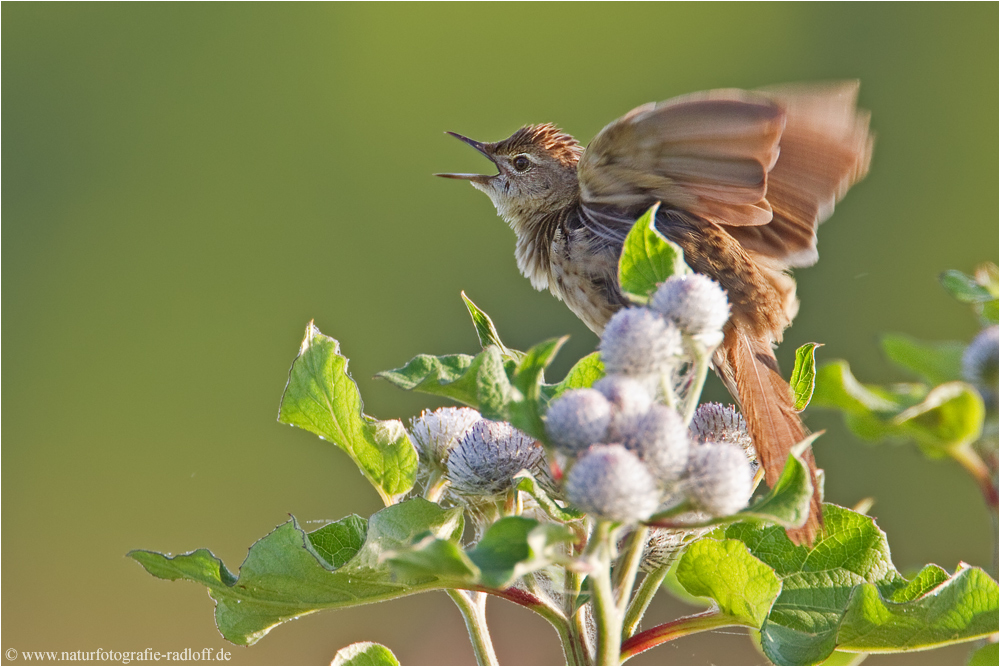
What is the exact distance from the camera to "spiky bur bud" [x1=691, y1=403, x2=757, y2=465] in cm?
143

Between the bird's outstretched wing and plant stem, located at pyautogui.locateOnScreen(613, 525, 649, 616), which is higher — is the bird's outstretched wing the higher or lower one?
the higher one

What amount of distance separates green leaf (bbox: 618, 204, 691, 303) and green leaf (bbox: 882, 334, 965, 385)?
51 cm

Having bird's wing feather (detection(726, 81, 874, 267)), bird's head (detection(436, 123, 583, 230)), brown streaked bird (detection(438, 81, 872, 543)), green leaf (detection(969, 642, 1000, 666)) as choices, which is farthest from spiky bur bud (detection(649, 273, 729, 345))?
bird's head (detection(436, 123, 583, 230))

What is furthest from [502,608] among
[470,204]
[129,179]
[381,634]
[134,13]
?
[134,13]

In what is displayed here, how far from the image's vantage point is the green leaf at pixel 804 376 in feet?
4.52

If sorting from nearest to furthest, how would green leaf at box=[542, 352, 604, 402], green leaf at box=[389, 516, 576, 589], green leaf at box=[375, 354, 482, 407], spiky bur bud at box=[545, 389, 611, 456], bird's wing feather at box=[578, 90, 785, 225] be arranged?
green leaf at box=[389, 516, 576, 589], spiky bur bud at box=[545, 389, 611, 456], green leaf at box=[375, 354, 482, 407], green leaf at box=[542, 352, 604, 402], bird's wing feather at box=[578, 90, 785, 225]

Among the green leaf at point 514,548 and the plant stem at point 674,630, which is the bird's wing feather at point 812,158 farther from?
the green leaf at point 514,548

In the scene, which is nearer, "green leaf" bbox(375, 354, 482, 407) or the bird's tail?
"green leaf" bbox(375, 354, 482, 407)

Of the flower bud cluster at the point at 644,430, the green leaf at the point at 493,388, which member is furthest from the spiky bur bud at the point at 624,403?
the green leaf at the point at 493,388

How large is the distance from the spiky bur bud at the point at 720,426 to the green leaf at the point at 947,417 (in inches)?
13.7

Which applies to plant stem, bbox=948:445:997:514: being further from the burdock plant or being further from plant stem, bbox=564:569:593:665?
plant stem, bbox=564:569:593:665

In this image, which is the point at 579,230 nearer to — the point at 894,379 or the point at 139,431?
the point at 894,379

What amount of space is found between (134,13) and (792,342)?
20.8 ft

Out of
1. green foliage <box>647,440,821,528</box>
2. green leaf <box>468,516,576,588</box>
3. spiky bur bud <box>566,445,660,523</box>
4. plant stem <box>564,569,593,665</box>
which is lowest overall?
plant stem <box>564,569,593,665</box>
